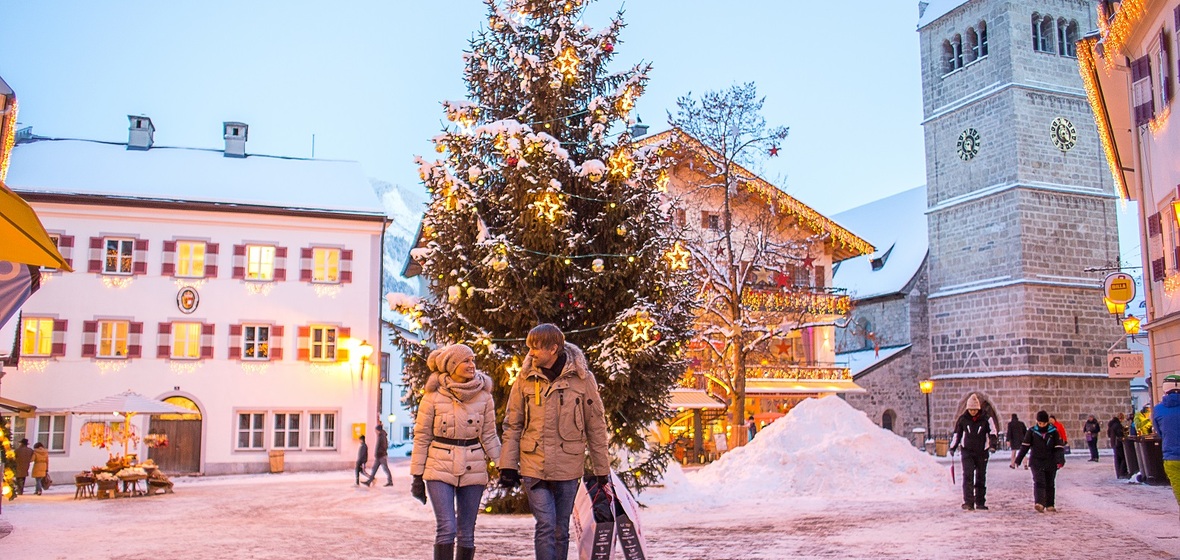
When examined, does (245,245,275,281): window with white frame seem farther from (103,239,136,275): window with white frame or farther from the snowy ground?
the snowy ground

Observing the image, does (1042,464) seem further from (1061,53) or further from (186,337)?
(1061,53)

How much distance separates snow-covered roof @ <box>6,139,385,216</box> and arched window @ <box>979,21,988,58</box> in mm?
27728

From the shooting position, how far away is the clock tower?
44.2m

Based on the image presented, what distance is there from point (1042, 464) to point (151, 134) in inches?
1336

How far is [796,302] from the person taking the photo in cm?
3650

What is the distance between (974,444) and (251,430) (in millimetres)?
25337

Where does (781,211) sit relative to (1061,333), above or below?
above

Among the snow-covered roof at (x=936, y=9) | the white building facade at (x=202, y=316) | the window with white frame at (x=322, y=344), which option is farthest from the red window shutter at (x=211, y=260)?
the snow-covered roof at (x=936, y=9)

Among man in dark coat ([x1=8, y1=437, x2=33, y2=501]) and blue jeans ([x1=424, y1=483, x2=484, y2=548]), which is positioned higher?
blue jeans ([x1=424, y1=483, x2=484, y2=548])

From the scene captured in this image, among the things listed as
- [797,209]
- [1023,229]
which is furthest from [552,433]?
[1023,229]

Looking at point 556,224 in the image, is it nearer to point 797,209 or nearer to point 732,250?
point 732,250

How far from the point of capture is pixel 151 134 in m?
38.8

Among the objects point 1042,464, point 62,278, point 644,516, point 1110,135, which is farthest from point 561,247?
point 62,278

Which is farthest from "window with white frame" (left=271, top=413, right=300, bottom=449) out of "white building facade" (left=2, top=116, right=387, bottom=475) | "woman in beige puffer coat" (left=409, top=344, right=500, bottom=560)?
"woman in beige puffer coat" (left=409, top=344, right=500, bottom=560)
